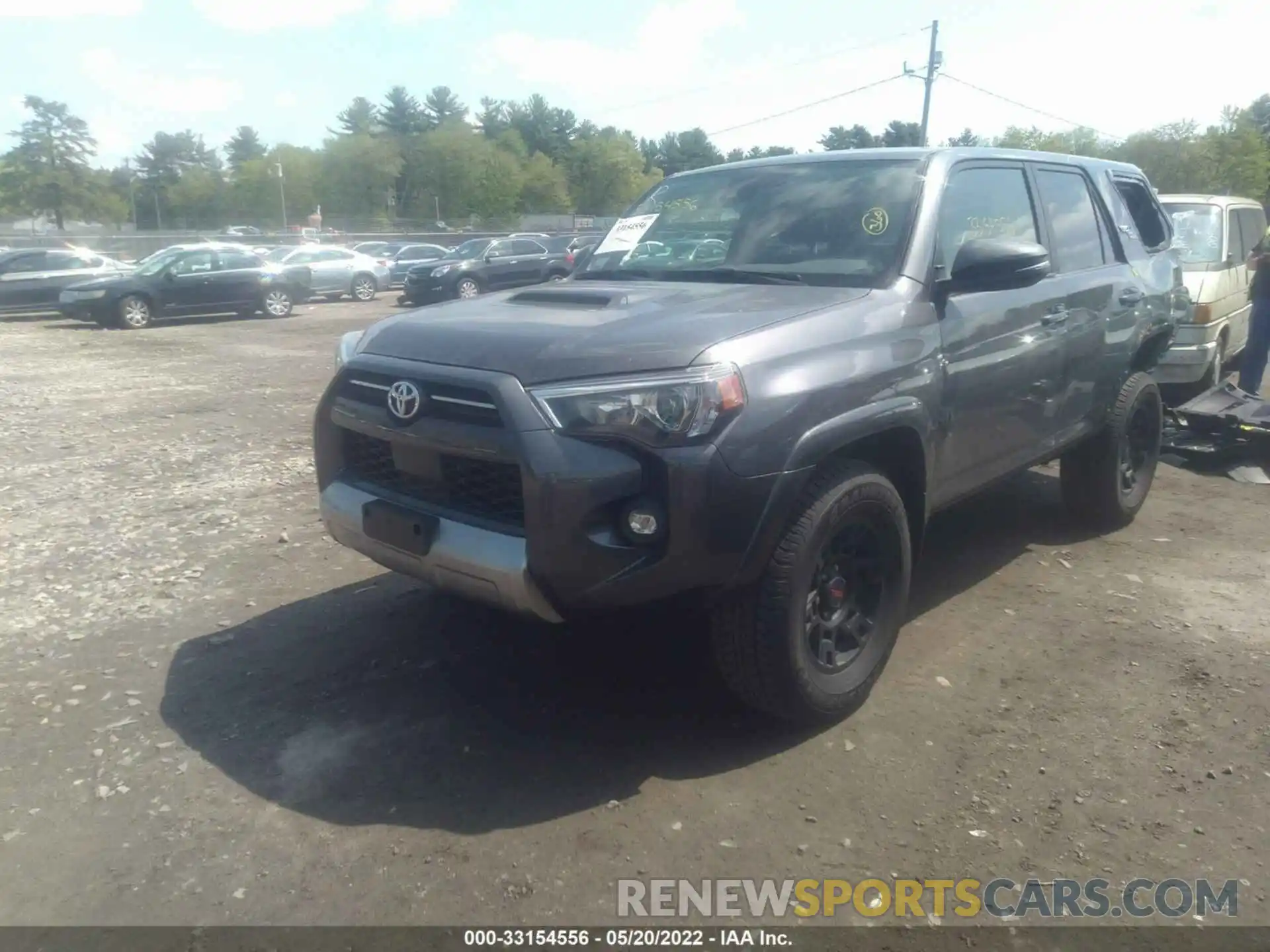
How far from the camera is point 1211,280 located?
8.81 meters

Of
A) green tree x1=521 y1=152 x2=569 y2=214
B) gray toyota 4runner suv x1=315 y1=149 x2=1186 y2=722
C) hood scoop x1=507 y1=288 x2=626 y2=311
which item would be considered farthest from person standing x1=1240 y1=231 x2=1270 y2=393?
green tree x1=521 y1=152 x2=569 y2=214

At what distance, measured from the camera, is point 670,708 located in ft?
11.9

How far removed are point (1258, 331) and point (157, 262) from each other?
58.4 ft

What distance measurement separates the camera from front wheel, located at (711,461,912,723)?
3.10 m

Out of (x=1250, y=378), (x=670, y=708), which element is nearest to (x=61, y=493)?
(x=670, y=708)

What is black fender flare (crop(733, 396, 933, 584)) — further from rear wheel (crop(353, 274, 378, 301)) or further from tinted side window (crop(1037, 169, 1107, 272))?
rear wheel (crop(353, 274, 378, 301))

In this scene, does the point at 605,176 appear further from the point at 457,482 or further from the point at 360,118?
the point at 457,482

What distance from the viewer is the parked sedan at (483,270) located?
75.2 ft

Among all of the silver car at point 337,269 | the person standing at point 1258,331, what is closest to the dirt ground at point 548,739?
the person standing at point 1258,331

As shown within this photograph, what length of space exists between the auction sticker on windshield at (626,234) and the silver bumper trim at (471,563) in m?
1.80

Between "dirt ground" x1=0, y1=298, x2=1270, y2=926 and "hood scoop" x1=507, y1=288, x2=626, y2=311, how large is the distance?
1131mm

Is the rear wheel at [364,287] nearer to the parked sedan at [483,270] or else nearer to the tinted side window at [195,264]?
the parked sedan at [483,270]

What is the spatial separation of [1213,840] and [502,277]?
2252cm

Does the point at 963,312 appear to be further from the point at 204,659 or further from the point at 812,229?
the point at 204,659
